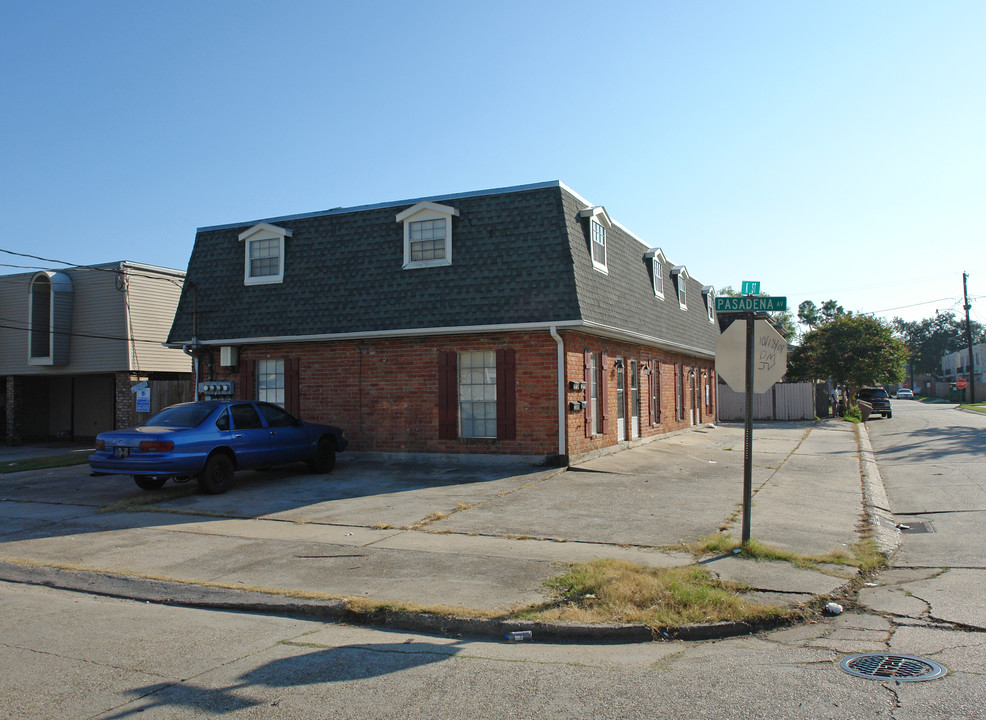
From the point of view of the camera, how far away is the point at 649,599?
6.06m

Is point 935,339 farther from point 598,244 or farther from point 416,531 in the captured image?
point 416,531

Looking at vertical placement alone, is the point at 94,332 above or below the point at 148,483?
above

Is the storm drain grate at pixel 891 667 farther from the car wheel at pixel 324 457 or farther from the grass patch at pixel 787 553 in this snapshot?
the car wheel at pixel 324 457

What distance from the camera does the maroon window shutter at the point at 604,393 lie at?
1697 cm

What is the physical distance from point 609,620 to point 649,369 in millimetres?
15682

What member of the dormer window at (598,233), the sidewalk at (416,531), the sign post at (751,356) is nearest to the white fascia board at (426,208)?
the dormer window at (598,233)

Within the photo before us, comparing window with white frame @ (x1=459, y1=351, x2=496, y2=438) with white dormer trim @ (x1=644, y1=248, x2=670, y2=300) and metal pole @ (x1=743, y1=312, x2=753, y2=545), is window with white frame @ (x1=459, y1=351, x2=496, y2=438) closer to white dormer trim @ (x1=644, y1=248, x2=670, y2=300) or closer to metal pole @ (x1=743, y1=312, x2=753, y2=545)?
metal pole @ (x1=743, y1=312, x2=753, y2=545)

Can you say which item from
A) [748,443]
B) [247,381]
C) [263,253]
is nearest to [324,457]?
[247,381]

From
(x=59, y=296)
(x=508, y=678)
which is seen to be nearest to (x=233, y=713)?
(x=508, y=678)

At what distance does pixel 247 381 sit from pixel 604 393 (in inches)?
337

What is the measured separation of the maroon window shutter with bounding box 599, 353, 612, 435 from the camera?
1697 centimetres

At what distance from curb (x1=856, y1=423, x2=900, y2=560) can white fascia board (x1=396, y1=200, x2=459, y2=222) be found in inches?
384

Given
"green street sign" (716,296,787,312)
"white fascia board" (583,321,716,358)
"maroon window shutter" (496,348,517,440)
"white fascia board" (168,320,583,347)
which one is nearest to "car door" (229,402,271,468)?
"white fascia board" (168,320,583,347)

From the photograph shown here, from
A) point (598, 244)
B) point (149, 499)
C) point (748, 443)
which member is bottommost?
point (149, 499)
